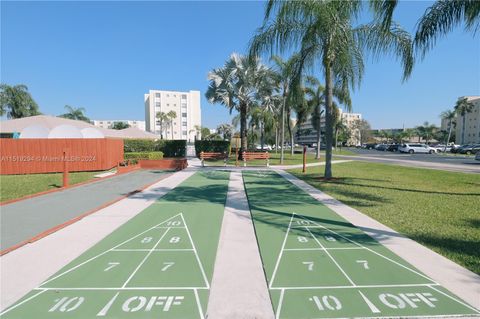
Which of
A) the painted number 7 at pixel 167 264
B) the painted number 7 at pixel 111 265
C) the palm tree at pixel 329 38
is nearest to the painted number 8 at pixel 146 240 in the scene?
the painted number 7 at pixel 111 265

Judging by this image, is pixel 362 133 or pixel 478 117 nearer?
pixel 478 117

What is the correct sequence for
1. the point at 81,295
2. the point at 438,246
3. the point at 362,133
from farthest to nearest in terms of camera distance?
the point at 362,133
the point at 438,246
the point at 81,295

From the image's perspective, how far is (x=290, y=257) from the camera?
4211 millimetres

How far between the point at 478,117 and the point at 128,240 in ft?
374

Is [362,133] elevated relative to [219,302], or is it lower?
elevated

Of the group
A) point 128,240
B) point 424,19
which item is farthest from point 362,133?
point 128,240

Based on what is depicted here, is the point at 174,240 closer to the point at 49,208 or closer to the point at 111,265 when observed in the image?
the point at 111,265

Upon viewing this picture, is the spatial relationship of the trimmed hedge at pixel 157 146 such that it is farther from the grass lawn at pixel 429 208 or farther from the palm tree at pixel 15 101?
the palm tree at pixel 15 101

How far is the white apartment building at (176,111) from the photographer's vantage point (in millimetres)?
93750

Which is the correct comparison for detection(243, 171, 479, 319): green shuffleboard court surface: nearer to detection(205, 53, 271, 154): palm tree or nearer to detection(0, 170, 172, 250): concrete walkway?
detection(0, 170, 172, 250): concrete walkway

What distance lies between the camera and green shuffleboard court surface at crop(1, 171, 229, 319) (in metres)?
2.95

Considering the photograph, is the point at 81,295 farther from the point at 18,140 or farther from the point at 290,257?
the point at 18,140

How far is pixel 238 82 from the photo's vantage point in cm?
2198

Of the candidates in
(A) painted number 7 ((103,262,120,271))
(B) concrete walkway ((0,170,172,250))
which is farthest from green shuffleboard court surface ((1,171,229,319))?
(B) concrete walkway ((0,170,172,250))
